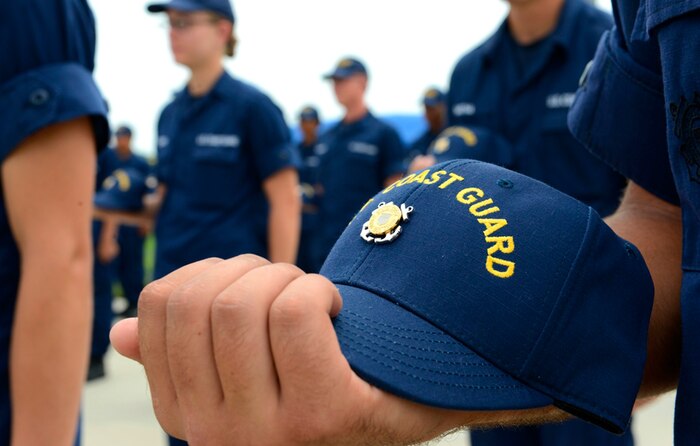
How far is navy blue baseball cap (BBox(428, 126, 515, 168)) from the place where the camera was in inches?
83.3

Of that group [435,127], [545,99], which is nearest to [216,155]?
[545,99]

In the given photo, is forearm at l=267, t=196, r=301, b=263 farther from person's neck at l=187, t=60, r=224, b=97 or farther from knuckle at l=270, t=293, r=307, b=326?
knuckle at l=270, t=293, r=307, b=326

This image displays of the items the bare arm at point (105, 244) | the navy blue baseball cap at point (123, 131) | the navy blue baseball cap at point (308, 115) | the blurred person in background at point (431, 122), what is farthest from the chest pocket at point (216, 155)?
the navy blue baseball cap at point (123, 131)

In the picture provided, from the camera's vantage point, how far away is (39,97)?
3.99 ft

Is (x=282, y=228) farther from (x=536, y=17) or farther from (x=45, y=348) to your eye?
(x=45, y=348)

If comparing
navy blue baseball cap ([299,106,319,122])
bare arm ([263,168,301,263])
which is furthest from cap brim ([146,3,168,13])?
navy blue baseball cap ([299,106,319,122])

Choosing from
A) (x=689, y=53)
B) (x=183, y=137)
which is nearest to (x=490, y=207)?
(x=689, y=53)

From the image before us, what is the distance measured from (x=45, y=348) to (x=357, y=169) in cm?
432

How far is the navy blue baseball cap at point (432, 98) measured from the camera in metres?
6.47

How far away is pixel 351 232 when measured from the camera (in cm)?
74

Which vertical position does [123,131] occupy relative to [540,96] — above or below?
below

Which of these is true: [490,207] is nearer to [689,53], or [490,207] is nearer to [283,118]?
[689,53]

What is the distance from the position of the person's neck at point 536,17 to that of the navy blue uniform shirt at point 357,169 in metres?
3.18

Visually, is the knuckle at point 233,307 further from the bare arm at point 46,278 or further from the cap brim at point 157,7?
the cap brim at point 157,7
